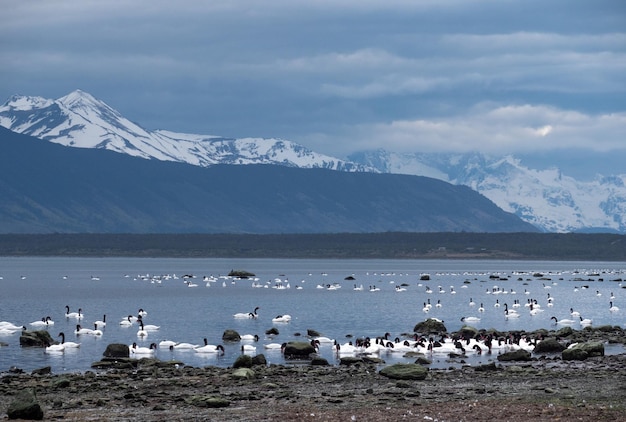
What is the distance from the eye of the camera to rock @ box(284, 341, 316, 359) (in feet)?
130

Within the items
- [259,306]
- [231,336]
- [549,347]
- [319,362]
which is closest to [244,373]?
[319,362]

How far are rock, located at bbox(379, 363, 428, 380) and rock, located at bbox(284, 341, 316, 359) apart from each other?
8.10 metres

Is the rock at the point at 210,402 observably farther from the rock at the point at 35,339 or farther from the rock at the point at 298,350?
the rock at the point at 35,339

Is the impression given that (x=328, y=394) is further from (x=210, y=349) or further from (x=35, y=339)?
(x=35, y=339)

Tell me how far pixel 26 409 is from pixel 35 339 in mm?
21932

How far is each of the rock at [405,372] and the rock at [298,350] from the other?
810 centimetres

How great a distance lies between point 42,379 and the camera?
3091 centimetres

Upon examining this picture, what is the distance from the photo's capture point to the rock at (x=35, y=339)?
4392 centimetres

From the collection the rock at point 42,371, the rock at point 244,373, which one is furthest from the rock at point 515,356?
the rock at point 42,371

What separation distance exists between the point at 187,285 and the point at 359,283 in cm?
1788

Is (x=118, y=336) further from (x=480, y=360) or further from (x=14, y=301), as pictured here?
(x=14, y=301)

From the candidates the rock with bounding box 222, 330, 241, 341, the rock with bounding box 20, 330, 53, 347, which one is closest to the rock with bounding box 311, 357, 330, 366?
the rock with bounding box 222, 330, 241, 341

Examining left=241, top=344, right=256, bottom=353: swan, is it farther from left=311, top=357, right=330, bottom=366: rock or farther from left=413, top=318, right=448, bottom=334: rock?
left=413, top=318, right=448, bottom=334: rock

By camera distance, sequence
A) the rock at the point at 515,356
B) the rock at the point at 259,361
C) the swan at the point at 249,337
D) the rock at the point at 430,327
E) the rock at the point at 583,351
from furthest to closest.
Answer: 1. the rock at the point at 430,327
2. the swan at the point at 249,337
3. the rock at the point at 515,356
4. the rock at the point at 583,351
5. the rock at the point at 259,361
